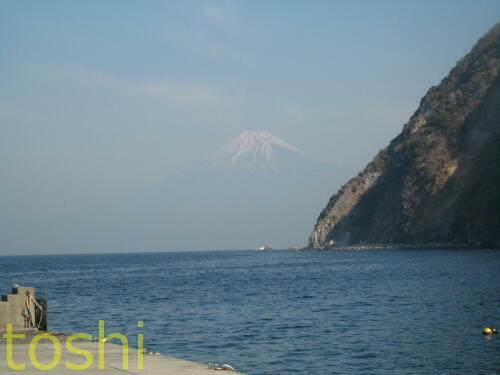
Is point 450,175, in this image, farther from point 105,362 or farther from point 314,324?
point 105,362

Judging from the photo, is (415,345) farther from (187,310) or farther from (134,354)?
(187,310)

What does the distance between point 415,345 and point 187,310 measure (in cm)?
1975

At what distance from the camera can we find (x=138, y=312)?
45156 millimetres

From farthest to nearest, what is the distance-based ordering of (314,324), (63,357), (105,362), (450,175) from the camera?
1. (450,175)
2. (314,324)
3. (63,357)
4. (105,362)

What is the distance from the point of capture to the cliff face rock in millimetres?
153000

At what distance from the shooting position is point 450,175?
163250 mm

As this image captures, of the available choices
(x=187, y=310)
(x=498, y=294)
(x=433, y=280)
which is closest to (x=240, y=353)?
(x=187, y=310)

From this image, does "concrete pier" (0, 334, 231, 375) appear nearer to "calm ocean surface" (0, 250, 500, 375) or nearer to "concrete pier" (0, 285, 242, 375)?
"concrete pier" (0, 285, 242, 375)

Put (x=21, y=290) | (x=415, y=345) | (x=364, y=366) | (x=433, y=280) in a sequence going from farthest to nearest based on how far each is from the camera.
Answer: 1. (x=433, y=280)
2. (x=415, y=345)
3. (x=21, y=290)
4. (x=364, y=366)

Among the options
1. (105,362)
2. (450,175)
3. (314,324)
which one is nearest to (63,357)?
(105,362)

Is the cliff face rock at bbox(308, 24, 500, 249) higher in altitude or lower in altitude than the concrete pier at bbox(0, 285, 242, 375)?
higher

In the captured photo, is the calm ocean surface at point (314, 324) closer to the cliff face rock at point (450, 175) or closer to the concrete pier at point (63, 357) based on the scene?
the concrete pier at point (63, 357)

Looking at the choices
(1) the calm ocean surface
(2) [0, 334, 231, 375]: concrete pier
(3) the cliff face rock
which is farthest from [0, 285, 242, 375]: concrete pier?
(3) the cliff face rock

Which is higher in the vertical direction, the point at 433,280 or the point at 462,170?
the point at 462,170
